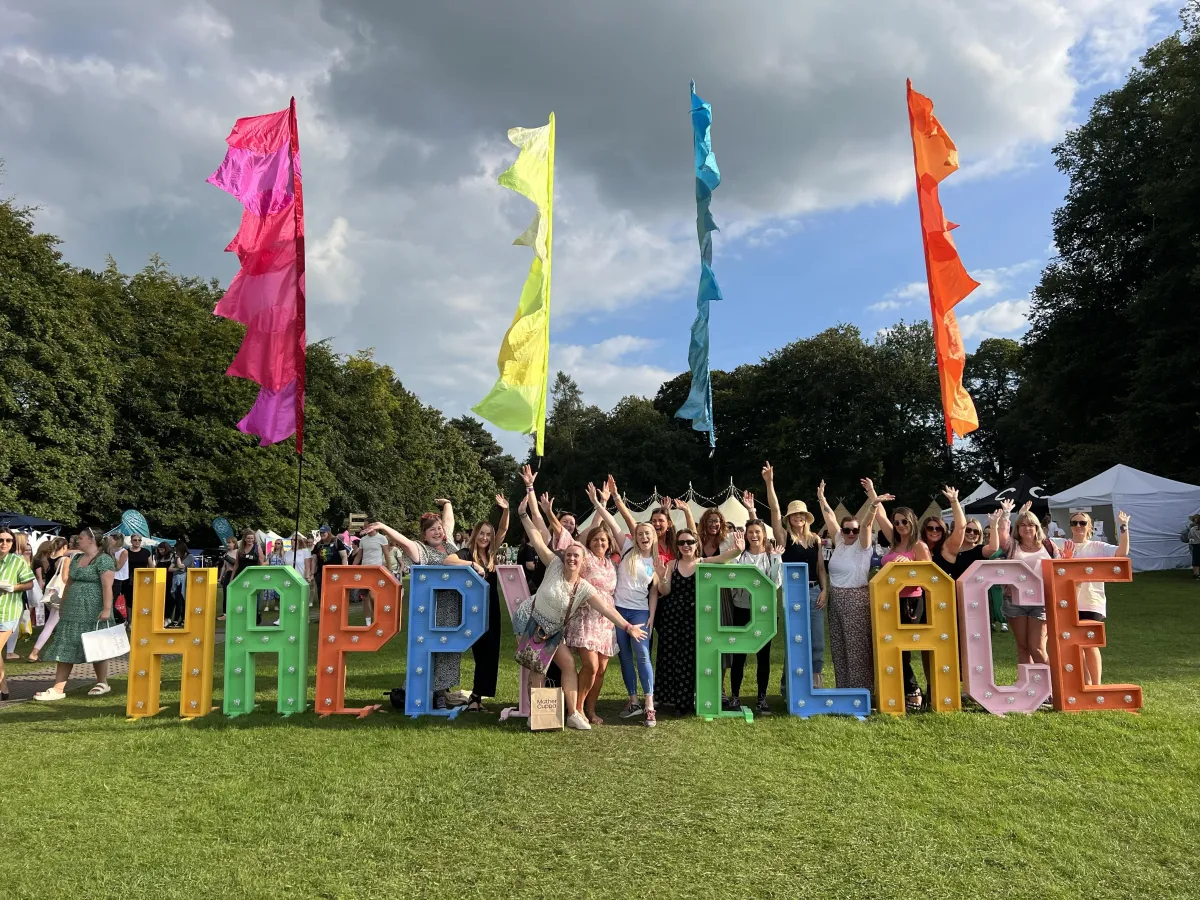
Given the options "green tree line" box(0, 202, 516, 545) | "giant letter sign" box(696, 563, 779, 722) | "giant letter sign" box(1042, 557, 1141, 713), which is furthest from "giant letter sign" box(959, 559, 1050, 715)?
"green tree line" box(0, 202, 516, 545)

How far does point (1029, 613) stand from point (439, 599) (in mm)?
5750

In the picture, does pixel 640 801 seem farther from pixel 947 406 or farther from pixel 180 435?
pixel 180 435

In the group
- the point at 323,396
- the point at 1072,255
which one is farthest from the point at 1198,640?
the point at 323,396

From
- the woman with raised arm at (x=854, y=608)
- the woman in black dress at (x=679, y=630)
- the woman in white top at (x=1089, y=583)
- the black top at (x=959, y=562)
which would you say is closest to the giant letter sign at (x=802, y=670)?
the woman with raised arm at (x=854, y=608)

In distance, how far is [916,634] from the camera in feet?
24.1

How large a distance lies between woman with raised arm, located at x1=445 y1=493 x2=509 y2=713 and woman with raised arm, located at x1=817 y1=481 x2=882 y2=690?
3.32 meters

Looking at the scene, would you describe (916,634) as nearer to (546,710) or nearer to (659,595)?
(659,595)

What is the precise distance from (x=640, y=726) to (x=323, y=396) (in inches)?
1643

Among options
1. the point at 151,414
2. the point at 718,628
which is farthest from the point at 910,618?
the point at 151,414

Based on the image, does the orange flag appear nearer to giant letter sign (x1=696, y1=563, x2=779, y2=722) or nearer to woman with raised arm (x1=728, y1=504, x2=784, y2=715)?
woman with raised arm (x1=728, y1=504, x2=784, y2=715)

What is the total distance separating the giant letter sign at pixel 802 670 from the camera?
7277 mm

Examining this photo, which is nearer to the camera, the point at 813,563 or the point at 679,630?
the point at 679,630

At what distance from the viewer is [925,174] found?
10734 mm

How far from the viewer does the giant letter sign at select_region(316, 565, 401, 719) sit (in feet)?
24.8
